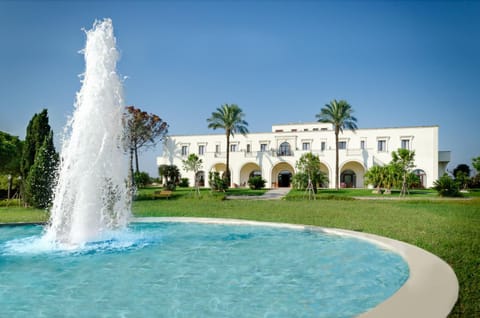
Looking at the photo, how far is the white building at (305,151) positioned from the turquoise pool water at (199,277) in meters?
36.1

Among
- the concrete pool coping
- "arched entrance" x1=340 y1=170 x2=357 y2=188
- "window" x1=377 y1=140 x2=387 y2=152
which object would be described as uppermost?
"window" x1=377 y1=140 x2=387 y2=152

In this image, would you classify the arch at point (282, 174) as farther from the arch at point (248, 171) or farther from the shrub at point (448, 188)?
the shrub at point (448, 188)

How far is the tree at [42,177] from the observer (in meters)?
19.4

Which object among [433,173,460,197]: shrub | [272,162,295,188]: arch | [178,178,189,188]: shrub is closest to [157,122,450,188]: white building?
[272,162,295,188]: arch

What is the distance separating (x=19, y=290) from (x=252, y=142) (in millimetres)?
44385

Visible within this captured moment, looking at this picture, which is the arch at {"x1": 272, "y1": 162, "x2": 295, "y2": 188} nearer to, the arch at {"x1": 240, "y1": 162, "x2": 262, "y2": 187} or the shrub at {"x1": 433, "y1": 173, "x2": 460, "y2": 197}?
the arch at {"x1": 240, "y1": 162, "x2": 262, "y2": 187}

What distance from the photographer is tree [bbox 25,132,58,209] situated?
1941cm

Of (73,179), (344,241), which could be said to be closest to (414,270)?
(344,241)

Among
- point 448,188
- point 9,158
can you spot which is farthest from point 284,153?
point 9,158

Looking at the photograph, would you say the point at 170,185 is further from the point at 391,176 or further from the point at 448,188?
the point at 448,188

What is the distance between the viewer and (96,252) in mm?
8391

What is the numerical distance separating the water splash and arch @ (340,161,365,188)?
38.5 m

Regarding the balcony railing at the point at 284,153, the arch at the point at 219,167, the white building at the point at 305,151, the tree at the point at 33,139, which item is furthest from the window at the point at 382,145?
the tree at the point at 33,139

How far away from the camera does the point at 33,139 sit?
20875 mm
